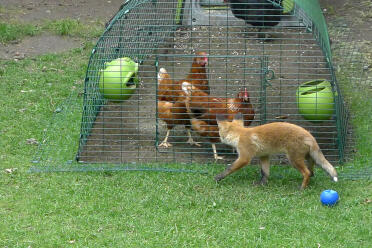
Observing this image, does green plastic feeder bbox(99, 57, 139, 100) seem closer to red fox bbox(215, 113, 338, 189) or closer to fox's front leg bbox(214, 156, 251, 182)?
red fox bbox(215, 113, 338, 189)

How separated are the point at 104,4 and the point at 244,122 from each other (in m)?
7.84

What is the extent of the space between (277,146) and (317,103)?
3.76ft

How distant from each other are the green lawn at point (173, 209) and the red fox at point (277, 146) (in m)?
0.23

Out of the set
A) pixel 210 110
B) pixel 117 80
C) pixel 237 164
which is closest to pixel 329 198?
pixel 237 164

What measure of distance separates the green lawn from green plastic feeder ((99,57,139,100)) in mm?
1158

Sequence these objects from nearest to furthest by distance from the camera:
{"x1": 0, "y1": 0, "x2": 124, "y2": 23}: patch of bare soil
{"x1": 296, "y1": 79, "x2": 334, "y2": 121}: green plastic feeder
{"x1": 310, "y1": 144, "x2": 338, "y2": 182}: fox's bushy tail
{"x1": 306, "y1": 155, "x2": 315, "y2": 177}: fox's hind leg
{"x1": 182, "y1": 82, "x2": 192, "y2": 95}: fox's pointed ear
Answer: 1. {"x1": 310, "y1": 144, "x2": 338, "y2": 182}: fox's bushy tail
2. {"x1": 306, "y1": 155, "x2": 315, "y2": 177}: fox's hind leg
3. {"x1": 296, "y1": 79, "x2": 334, "y2": 121}: green plastic feeder
4. {"x1": 182, "y1": 82, "x2": 192, "y2": 95}: fox's pointed ear
5. {"x1": 0, "y1": 0, "x2": 124, "y2": 23}: patch of bare soil

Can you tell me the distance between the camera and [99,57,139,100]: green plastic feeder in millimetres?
7996

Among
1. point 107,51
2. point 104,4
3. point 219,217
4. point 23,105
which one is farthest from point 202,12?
point 219,217

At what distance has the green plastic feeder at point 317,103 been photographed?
Result: 7781 millimetres

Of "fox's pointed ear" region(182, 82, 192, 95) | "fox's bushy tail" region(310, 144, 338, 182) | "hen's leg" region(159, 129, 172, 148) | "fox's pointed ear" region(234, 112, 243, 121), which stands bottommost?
"hen's leg" region(159, 129, 172, 148)

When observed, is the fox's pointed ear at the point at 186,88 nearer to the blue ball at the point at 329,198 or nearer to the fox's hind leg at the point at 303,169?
the fox's hind leg at the point at 303,169

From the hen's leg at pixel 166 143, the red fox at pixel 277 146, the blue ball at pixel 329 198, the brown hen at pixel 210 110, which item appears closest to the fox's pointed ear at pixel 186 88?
the brown hen at pixel 210 110

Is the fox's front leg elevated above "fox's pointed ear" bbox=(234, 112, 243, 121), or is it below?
below

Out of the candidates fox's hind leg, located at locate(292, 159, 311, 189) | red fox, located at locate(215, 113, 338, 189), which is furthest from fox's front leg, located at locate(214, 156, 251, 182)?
fox's hind leg, located at locate(292, 159, 311, 189)
